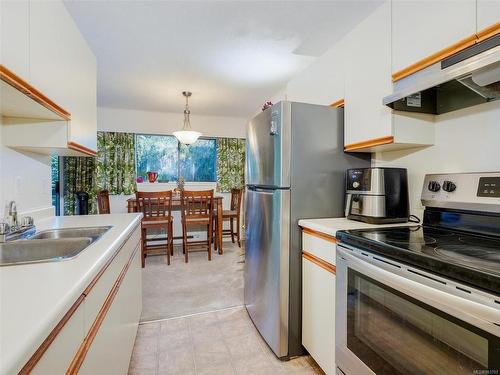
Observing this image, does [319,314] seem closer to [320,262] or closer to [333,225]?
[320,262]

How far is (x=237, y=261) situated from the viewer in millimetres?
3623

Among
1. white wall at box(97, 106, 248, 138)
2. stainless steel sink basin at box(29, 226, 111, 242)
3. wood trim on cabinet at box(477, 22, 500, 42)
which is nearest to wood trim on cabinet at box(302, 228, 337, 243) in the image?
wood trim on cabinet at box(477, 22, 500, 42)

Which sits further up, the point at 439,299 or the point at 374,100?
the point at 374,100

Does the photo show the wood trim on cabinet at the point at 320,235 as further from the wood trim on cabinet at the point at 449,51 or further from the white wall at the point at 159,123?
the white wall at the point at 159,123

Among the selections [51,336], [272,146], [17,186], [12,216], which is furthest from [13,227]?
[272,146]

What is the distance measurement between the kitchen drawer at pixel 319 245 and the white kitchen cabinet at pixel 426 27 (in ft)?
3.26

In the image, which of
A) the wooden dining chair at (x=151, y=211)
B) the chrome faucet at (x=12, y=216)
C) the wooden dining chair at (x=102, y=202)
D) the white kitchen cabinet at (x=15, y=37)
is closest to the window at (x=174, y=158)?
the wooden dining chair at (x=102, y=202)

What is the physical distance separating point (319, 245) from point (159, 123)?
3.87 m

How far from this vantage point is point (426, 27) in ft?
4.18

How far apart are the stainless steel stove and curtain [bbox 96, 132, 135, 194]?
3936mm

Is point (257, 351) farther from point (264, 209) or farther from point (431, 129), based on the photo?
point (431, 129)

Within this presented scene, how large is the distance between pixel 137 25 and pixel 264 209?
1702 mm

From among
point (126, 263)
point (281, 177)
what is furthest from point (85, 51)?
point (281, 177)

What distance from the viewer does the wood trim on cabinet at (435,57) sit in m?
1.11
